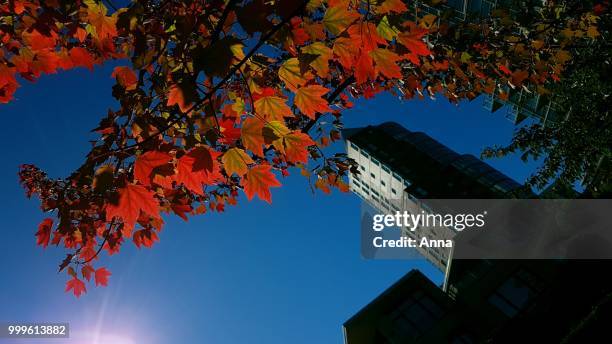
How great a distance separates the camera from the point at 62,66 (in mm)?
3428

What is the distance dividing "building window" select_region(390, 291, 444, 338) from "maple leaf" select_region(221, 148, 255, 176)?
21.1m

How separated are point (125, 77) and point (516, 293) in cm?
2341

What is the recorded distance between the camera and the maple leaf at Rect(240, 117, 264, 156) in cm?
242

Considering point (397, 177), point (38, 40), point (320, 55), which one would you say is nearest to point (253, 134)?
point (320, 55)

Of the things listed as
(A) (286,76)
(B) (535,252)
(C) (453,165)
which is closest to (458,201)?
(C) (453,165)

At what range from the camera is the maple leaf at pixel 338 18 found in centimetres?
219

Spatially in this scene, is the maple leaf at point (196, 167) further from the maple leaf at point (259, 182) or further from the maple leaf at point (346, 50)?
the maple leaf at point (346, 50)

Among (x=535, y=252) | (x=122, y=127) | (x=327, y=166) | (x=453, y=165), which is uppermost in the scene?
(x=122, y=127)

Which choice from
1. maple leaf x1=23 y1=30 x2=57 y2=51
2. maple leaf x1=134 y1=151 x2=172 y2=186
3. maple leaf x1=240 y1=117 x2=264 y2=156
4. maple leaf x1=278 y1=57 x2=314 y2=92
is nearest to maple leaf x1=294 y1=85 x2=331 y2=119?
maple leaf x1=278 y1=57 x2=314 y2=92

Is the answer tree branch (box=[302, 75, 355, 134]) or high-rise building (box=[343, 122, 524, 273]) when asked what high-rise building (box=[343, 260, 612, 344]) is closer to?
tree branch (box=[302, 75, 355, 134])

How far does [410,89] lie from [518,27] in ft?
5.61

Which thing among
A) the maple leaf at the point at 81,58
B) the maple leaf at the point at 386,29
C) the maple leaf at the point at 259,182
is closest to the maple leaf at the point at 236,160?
the maple leaf at the point at 259,182

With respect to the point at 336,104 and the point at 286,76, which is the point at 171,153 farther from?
the point at 336,104

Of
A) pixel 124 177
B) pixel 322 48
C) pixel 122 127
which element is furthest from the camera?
pixel 122 127
